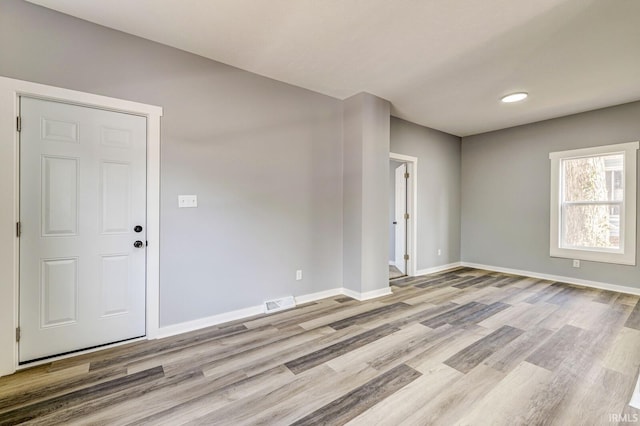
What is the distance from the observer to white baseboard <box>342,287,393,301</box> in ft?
11.9

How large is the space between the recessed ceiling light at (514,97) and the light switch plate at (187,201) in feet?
13.6

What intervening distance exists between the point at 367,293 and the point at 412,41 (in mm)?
2922

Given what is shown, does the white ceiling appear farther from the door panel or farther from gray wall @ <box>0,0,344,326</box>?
the door panel

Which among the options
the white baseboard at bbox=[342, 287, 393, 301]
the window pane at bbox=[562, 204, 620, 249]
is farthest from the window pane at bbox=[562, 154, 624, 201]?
the white baseboard at bbox=[342, 287, 393, 301]

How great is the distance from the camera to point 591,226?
4.30 metres

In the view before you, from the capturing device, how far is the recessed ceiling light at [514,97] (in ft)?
11.7

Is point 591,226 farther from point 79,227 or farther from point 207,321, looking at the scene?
point 79,227

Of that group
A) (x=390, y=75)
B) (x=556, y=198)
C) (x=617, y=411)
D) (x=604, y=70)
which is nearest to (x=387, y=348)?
(x=617, y=411)

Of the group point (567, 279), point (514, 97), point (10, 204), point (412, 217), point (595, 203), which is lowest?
point (567, 279)

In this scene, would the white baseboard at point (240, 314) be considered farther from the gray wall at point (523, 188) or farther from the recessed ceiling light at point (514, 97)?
the recessed ceiling light at point (514, 97)

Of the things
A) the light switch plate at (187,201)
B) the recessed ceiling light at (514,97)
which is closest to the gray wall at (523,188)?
the recessed ceiling light at (514,97)

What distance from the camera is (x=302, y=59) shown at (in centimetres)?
283

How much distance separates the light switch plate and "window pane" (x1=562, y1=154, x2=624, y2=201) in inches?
222

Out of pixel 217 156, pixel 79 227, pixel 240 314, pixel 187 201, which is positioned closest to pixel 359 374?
pixel 240 314
